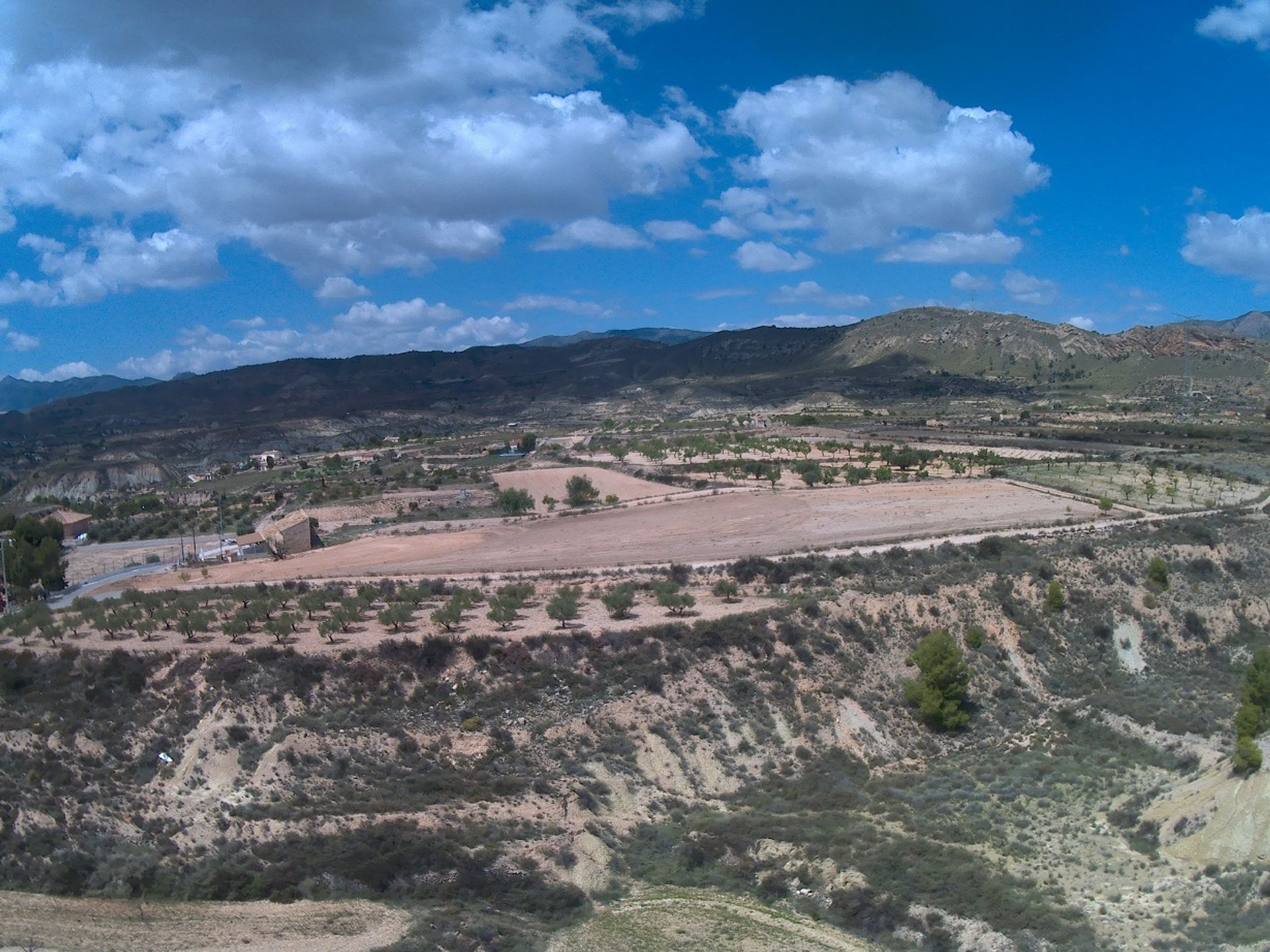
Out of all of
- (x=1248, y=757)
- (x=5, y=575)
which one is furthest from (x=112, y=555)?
(x=1248, y=757)

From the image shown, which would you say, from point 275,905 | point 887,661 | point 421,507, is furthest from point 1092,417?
point 275,905

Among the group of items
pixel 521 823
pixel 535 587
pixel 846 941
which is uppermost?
pixel 535 587

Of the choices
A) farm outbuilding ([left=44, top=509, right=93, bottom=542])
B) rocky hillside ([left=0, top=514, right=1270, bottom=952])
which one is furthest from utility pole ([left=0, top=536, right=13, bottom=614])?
farm outbuilding ([left=44, top=509, right=93, bottom=542])

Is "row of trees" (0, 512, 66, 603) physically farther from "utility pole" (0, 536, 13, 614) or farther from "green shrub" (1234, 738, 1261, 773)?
"green shrub" (1234, 738, 1261, 773)

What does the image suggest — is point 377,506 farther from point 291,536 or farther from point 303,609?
point 303,609

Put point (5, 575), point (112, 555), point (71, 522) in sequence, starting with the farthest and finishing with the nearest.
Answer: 1. point (71, 522)
2. point (112, 555)
3. point (5, 575)

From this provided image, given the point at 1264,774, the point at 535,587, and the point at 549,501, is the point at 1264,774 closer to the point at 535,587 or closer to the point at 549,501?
the point at 535,587

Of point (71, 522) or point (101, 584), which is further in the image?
point (71, 522)
